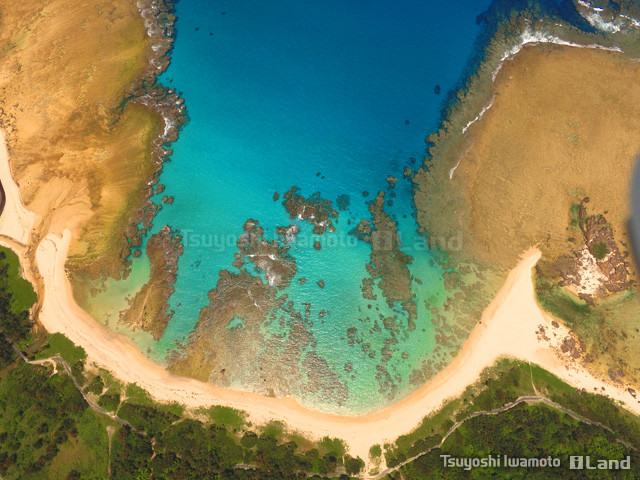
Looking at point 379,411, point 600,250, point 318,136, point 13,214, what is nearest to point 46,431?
point 13,214

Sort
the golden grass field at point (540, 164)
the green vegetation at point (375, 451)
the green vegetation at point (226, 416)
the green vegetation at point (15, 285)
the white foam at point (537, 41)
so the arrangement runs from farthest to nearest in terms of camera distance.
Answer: the white foam at point (537, 41) → the golden grass field at point (540, 164) → the green vegetation at point (15, 285) → the green vegetation at point (226, 416) → the green vegetation at point (375, 451)

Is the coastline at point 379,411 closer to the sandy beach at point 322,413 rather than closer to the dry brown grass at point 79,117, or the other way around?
the sandy beach at point 322,413

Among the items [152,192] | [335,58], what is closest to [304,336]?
[152,192]

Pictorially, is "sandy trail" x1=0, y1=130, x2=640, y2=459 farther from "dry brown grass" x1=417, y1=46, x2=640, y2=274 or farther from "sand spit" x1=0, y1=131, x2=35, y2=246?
"dry brown grass" x1=417, y1=46, x2=640, y2=274

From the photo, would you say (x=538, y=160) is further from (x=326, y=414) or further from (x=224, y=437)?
(x=224, y=437)

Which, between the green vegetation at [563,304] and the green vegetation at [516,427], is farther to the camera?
the green vegetation at [563,304]

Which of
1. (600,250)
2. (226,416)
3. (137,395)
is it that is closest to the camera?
(226,416)

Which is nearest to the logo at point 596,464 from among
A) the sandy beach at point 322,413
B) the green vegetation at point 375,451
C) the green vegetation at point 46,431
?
the sandy beach at point 322,413

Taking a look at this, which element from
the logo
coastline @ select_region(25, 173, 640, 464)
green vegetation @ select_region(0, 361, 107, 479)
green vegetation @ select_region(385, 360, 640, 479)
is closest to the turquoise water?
coastline @ select_region(25, 173, 640, 464)
